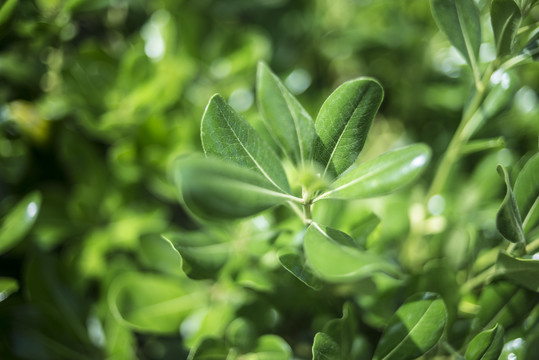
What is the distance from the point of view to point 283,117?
1.61ft

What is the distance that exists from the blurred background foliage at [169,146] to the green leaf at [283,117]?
0.43 ft

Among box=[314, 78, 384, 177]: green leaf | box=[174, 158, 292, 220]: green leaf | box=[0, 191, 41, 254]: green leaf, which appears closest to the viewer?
box=[174, 158, 292, 220]: green leaf

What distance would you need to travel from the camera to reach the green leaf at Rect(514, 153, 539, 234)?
1.59ft

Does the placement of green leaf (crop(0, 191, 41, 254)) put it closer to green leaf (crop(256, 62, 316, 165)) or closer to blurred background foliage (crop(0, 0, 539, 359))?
blurred background foliage (crop(0, 0, 539, 359))

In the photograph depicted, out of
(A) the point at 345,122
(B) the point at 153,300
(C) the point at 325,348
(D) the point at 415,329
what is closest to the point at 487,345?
(D) the point at 415,329

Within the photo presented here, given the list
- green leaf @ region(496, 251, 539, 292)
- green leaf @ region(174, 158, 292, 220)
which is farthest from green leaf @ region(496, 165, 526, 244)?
green leaf @ region(174, 158, 292, 220)

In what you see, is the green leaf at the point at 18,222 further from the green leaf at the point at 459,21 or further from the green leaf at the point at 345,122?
the green leaf at the point at 459,21

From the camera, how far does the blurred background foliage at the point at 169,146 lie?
0.64 m

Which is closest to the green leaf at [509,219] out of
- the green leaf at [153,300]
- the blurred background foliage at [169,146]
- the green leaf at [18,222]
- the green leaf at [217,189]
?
the blurred background foliage at [169,146]

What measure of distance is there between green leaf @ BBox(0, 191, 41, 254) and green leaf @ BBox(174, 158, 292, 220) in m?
0.33

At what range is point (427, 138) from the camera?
34.9 inches

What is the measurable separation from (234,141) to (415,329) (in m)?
0.29

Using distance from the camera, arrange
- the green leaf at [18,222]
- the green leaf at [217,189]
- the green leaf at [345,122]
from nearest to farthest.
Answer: the green leaf at [217,189], the green leaf at [345,122], the green leaf at [18,222]

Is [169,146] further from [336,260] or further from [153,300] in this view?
[336,260]
